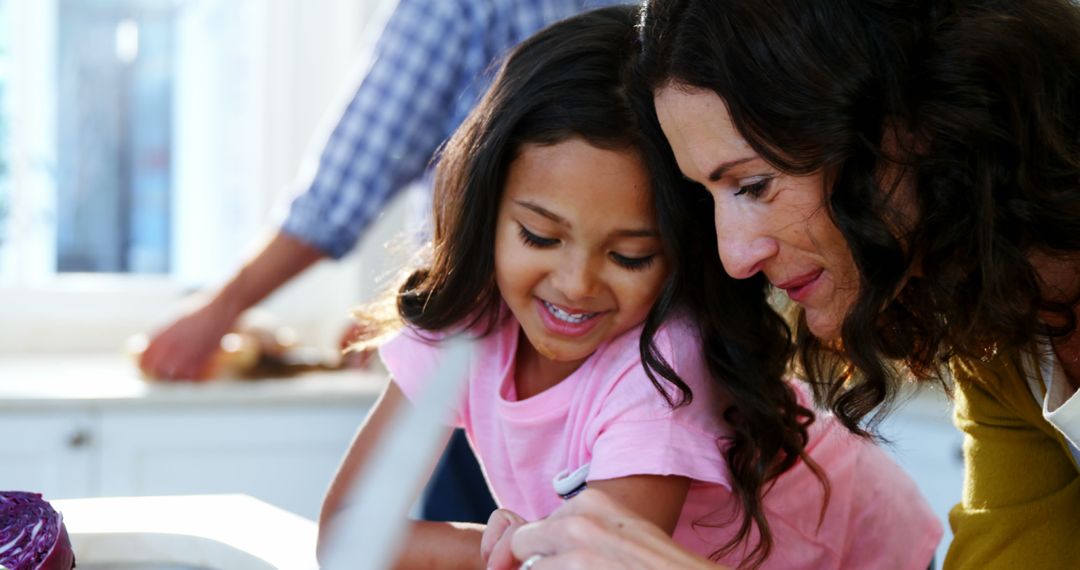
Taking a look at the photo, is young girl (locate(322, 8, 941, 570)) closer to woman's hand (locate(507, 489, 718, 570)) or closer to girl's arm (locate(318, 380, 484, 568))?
girl's arm (locate(318, 380, 484, 568))

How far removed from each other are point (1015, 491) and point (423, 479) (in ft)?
1.69

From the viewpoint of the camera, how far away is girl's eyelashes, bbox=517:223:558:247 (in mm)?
1146

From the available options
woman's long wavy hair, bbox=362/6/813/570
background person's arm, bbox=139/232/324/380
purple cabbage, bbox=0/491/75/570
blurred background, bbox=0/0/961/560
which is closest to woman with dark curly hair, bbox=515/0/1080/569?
woman's long wavy hair, bbox=362/6/813/570

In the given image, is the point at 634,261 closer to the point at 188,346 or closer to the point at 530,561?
the point at 530,561

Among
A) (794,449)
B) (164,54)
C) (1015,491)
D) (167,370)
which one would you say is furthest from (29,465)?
(1015,491)

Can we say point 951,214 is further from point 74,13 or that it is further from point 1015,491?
point 74,13

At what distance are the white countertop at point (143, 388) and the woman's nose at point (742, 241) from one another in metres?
1.73

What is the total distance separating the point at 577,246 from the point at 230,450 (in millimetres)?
1670

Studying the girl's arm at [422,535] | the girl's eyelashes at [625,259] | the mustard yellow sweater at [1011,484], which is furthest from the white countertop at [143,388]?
the mustard yellow sweater at [1011,484]

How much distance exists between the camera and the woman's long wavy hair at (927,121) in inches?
35.8

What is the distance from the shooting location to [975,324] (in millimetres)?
983

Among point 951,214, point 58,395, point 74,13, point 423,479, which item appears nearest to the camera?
point 951,214

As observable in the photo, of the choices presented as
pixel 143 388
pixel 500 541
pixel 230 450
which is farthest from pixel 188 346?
pixel 500 541

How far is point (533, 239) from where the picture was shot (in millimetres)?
1157
